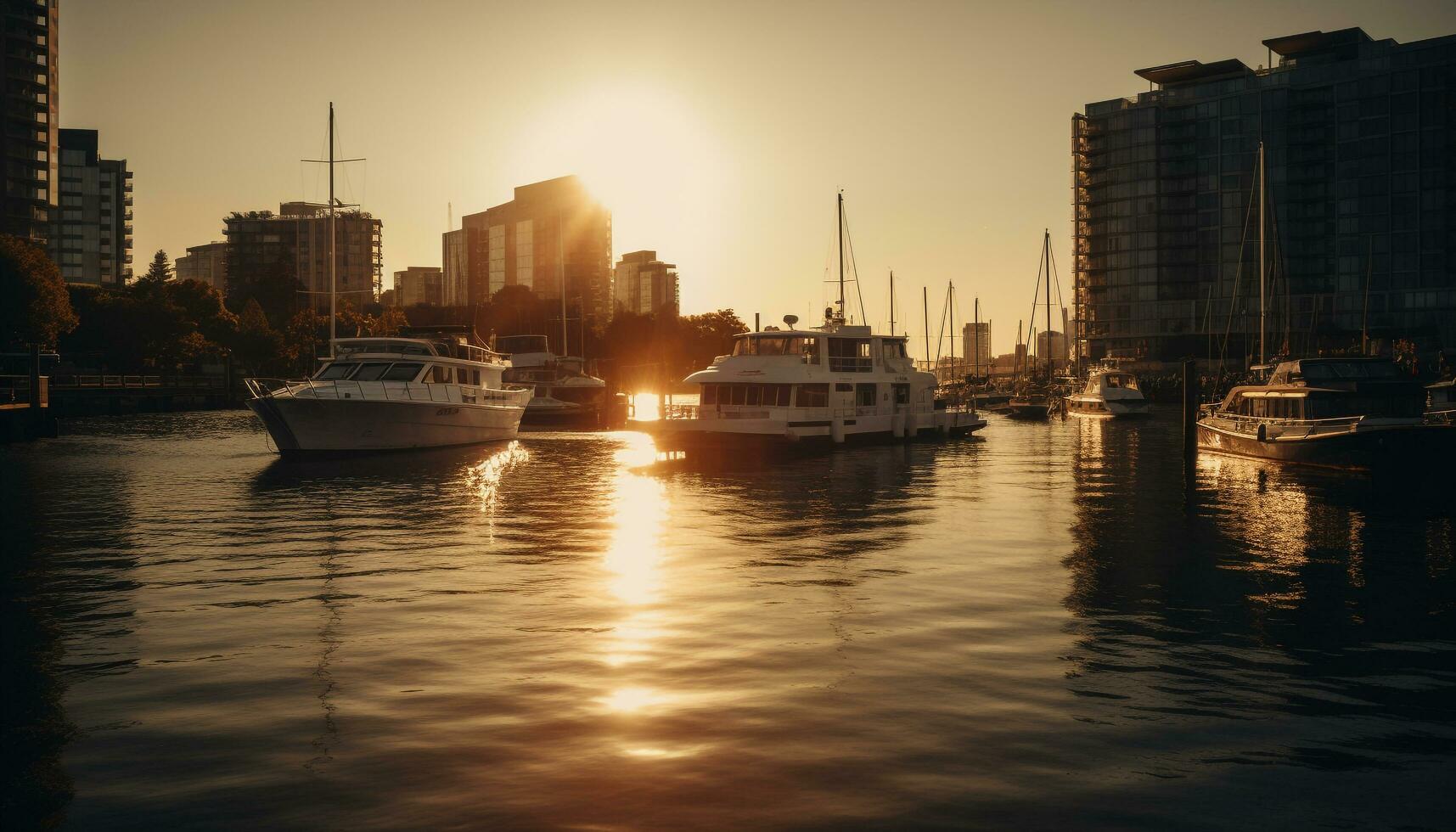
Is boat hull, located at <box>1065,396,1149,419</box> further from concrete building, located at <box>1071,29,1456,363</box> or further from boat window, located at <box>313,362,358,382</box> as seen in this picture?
boat window, located at <box>313,362,358,382</box>

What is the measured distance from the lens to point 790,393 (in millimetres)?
48000

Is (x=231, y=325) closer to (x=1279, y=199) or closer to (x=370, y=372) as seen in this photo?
(x=370, y=372)

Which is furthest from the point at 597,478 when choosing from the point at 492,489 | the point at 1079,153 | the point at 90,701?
the point at 1079,153

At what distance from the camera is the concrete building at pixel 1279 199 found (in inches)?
5979

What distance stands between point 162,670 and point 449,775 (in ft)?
17.6

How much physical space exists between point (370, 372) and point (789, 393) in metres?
17.8

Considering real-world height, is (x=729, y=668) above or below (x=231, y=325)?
below

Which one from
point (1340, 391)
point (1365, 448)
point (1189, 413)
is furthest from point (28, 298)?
point (1365, 448)

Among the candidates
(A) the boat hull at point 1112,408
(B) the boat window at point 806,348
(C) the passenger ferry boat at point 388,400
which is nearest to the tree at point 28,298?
(C) the passenger ferry boat at point 388,400

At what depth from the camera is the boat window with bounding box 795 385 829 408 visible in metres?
48.6

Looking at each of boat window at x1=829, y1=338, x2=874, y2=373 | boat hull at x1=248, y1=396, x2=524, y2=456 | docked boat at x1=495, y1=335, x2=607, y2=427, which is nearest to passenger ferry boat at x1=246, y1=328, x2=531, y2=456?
boat hull at x1=248, y1=396, x2=524, y2=456

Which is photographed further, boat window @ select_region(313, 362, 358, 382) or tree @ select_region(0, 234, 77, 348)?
tree @ select_region(0, 234, 77, 348)

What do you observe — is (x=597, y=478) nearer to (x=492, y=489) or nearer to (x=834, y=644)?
(x=492, y=489)

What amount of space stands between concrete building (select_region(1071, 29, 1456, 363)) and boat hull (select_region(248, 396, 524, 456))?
122m
